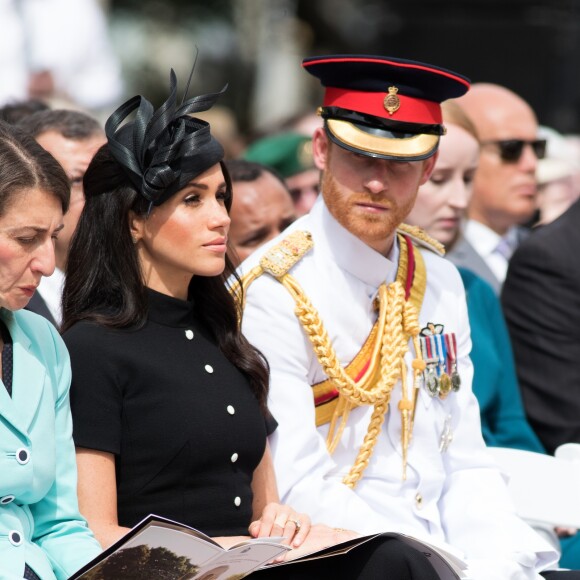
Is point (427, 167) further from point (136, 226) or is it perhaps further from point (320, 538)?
point (320, 538)

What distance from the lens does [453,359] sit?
14.8 feet

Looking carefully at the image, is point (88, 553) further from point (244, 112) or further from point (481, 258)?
point (244, 112)

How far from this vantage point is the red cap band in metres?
4.36

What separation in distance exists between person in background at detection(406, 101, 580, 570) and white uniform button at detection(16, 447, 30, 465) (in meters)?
2.15

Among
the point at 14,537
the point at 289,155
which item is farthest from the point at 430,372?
the point at 289,155

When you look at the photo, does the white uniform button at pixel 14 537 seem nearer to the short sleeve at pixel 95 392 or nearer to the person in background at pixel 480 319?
the short sleeve at pixel 95 392

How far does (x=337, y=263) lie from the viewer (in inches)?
176

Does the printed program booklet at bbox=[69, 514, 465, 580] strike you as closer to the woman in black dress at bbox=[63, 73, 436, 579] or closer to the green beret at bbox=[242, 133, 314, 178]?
the woman in black dress at bbox=[63, 73, 436, 579]

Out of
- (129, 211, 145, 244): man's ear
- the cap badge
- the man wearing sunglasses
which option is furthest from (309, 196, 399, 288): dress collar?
the man wearing sunglasses

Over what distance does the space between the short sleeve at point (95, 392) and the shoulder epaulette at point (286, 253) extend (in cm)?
73

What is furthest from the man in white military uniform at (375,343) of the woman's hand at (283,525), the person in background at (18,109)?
the person in background at (18,109)

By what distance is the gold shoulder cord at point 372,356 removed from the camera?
4.29m

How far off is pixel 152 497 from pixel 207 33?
454 inches

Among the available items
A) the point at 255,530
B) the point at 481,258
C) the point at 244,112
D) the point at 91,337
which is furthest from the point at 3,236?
the point at 244,112
